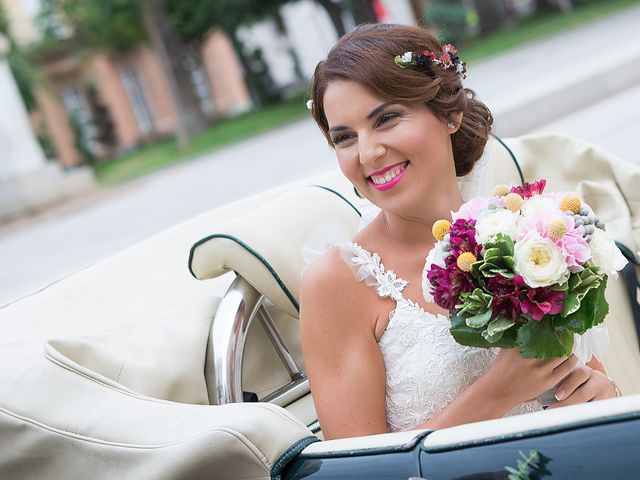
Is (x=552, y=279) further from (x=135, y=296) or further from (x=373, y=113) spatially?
(x=135, y=296)

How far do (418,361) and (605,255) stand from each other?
482 mm

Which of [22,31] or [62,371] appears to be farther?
[22,31]

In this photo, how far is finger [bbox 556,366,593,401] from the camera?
1.82 meters

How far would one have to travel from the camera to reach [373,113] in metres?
1.99

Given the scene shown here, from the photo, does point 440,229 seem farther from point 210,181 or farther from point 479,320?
point 210,181

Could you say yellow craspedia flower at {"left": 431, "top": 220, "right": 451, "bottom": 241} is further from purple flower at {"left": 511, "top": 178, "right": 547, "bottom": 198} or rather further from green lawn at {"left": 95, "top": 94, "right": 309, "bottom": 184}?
green lawn at {"left": 95, "top": 94, "right": 309, "bottom": 184}

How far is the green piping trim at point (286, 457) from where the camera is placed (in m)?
1.53

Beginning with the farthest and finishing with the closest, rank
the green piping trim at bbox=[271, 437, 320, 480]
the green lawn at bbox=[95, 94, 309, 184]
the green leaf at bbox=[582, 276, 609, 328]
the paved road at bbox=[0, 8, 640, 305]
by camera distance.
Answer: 1. the green lawn at bbox=[95, 94, 309, 184]
2. the paved road at bbox=[0, 8, 640, 305]
3. the green leaf at bbox=[582, 276, 609, 328]
4. the green piping trim at bbox=[271, 437, 320, 480]

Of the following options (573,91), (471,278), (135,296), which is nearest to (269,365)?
(135,296)

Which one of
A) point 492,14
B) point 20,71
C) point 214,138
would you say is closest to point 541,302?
point 214,138

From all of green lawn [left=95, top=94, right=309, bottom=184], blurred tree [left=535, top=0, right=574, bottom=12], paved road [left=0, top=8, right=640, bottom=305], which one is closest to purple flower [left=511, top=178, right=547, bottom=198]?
paved road [left=0, top=8, right=640, bottom=305]

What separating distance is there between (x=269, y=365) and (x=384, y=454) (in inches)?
40.1

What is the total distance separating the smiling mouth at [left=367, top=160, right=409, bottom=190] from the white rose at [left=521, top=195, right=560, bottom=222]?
0.34m

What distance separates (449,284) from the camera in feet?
5.40
